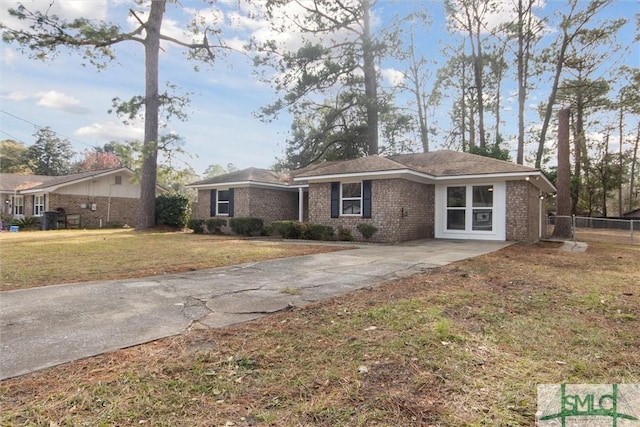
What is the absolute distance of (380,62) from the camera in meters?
25.2

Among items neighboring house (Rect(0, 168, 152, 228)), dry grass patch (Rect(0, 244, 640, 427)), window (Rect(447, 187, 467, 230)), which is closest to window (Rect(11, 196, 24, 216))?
neighboring house (Rect(0, 168, 152, 228))

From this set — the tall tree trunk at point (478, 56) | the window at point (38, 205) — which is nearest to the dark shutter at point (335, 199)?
the tall tree trunk at point (478, 56)

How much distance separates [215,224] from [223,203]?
1.44 meters

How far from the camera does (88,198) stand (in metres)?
24.2

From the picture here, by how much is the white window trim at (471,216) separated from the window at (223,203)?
10.6 meters

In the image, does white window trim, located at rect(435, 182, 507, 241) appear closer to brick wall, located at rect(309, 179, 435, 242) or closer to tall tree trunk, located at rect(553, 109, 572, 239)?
brick wall, located at rect(309, 179, 435, 242)

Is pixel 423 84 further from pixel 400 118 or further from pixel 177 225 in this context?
pixel 177 225

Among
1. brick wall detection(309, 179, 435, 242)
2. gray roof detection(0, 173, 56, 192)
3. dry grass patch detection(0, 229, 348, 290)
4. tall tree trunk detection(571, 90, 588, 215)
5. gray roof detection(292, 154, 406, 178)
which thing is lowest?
dry grass patch detection(0, 229, 348, 290)

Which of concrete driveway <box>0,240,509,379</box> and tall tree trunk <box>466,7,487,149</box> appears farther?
tall tree trunk <box>466,7,487,149</box>

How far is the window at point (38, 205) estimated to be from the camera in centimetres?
2469

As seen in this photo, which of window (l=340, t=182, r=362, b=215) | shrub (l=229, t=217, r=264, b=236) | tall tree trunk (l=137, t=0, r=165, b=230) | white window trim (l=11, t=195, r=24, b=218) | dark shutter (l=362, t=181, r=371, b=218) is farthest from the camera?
white window trim (l=11, t=195, r=24, b=218)

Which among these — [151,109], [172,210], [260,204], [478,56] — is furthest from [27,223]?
[478,56]

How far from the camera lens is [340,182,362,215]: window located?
14250 millimetres

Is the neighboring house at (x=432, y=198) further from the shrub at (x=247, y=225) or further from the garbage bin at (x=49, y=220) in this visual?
the garbage bin at (x=49, y=220)
